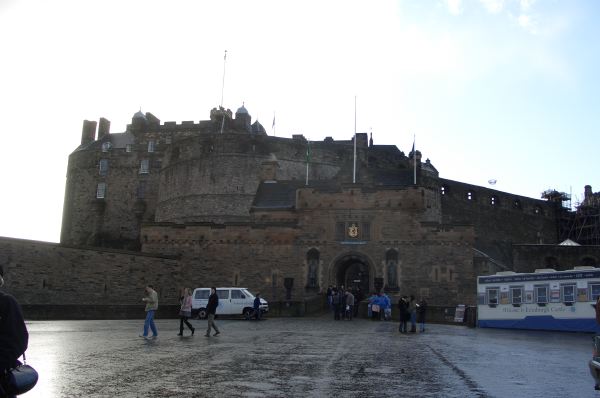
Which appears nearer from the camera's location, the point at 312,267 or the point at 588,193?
the point at 312,267

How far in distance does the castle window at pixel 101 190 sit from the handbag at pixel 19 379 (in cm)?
6194

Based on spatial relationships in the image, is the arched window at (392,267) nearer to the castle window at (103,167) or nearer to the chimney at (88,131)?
the castle window at (103,167)

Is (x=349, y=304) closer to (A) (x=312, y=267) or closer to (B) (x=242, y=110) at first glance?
(A) (x=312, y=267)

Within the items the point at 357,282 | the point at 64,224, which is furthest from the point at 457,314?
the point at 64,224

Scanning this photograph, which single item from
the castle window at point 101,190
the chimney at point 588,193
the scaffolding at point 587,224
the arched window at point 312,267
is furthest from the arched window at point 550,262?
the castle window at point 101,190

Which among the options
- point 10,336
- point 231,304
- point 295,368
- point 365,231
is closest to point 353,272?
point 365,231

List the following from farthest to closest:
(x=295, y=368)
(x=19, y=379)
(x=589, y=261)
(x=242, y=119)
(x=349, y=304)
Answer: (x=242, y=119) → (x=589, y=261) → (x=349, y=304) → (x=295, y=368) → (x=19, y=379)

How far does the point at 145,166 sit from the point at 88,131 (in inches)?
474

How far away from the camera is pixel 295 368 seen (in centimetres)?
928

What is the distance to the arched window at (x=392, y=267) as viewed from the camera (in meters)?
33.8

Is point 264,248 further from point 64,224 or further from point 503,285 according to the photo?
point 64,224

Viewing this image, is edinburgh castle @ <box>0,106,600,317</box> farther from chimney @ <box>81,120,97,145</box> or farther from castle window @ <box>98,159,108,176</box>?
chimney @ <box>81,120,97,145</box>

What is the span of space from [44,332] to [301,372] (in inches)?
366

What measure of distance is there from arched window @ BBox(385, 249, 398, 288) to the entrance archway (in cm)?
97
